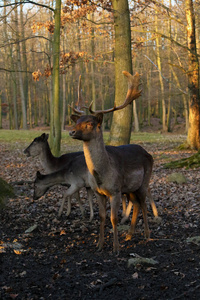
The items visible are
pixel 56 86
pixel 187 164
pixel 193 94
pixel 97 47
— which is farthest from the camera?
pixel 97 47

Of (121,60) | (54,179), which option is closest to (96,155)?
(54,179)

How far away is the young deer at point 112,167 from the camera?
226 inches

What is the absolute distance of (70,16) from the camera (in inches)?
687

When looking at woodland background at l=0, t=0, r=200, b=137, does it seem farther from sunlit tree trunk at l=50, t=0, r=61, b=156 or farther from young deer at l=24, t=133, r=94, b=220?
young deer at l=24, t=133, r=94, b=220

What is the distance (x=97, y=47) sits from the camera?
4016cm

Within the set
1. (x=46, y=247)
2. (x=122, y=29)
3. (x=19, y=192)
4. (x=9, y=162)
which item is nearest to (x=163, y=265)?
(x=46, y=247)

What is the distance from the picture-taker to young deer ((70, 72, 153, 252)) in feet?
18.9

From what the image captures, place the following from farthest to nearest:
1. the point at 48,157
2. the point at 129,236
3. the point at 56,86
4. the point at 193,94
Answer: the point at 193,94, the point at 56,86, the point at 48,157, the point at 129,236

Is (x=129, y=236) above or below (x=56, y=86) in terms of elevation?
below

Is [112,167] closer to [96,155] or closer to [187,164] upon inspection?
[96,155]

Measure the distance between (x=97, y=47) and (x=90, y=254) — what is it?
36.6 meters

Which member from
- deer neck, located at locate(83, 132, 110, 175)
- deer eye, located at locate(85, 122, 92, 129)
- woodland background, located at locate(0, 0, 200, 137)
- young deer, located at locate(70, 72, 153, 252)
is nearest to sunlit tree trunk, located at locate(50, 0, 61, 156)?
woodland background, located at locate(0, 0, 200, 137)

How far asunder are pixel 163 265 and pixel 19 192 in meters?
6.06

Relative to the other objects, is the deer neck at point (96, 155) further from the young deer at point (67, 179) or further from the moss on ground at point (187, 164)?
the moss on ground at point (187, 164)
